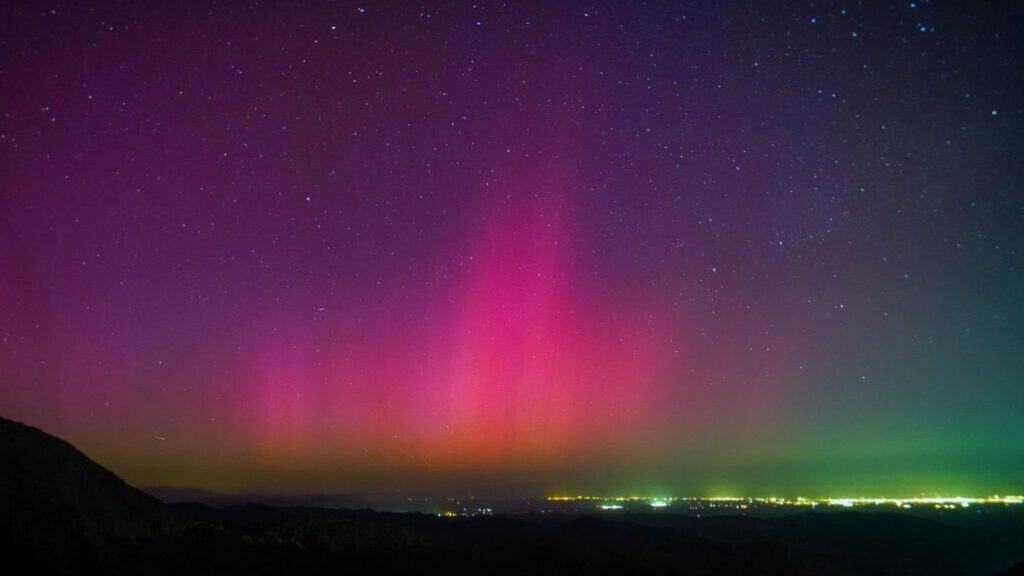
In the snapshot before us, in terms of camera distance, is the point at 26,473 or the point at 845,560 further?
the point at 845,560

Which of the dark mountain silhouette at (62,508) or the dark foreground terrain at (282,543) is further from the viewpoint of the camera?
the dark foreground terrain at (282,543)

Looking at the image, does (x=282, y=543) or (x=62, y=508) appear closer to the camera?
(x=62, y=508)

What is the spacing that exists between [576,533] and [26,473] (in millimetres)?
45000

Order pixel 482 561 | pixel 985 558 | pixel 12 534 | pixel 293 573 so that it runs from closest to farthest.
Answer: pixel 12 534, pixel 293 573, pixel 482 561, pixel 985 558

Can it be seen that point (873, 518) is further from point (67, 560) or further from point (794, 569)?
point (67, 560)

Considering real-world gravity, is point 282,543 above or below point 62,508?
below

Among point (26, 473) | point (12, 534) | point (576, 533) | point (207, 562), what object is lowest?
point (576, 533)

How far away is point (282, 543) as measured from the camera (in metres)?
29.6

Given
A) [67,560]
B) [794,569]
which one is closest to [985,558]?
[794,569]

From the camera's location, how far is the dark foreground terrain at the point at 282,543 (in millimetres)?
21094

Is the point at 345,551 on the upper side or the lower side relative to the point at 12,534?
lower

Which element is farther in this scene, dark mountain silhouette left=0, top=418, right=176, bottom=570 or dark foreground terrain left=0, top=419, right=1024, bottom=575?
dark foreground terrain left=0, top=419, right=1024, bottom=575

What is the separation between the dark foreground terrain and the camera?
21.1 metres

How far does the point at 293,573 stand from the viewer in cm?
2653
